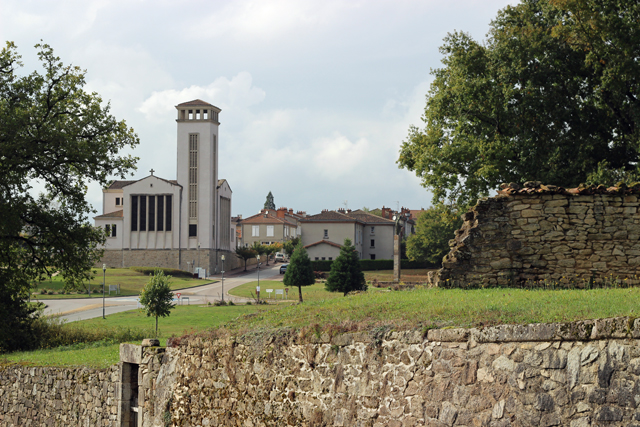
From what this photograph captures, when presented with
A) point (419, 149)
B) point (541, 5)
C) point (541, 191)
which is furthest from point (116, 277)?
point (541, 191)

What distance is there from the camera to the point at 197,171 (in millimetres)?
88188

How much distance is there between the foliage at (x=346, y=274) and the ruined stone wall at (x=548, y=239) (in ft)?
113

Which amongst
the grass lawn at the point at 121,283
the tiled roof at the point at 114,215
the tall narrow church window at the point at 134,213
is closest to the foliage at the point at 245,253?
the tall narrow church window at the point at 134,213

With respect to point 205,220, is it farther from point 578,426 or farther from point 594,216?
point 578,426

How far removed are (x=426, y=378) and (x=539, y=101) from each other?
19.2 m

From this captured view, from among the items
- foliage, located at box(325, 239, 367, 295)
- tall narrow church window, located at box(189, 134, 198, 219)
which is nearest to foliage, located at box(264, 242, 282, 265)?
tall narrow church window, located at box(189, 134, 198, 219)

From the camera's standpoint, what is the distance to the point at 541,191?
41.4 ft

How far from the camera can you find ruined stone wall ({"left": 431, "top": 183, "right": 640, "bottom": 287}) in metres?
12.4

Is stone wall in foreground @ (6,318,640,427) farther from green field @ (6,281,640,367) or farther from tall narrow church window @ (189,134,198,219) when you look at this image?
tall narrow church window @ (189,134,198,219)

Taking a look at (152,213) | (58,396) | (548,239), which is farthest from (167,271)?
(548,239)

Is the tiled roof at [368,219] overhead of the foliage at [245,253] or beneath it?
overhead

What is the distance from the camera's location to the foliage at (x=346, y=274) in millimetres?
47656

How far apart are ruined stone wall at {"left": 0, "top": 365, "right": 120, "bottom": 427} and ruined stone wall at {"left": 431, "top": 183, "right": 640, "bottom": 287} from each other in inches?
299

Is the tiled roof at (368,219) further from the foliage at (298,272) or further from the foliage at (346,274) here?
the foliage at (346,274)
